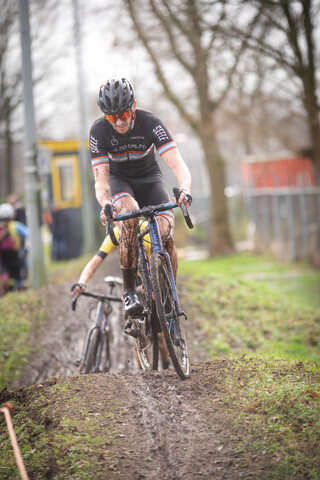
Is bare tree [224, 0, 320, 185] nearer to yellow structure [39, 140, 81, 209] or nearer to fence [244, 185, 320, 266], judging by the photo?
fence [244, 185, 320, 266]

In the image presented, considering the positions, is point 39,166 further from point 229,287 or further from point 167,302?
point 167,302

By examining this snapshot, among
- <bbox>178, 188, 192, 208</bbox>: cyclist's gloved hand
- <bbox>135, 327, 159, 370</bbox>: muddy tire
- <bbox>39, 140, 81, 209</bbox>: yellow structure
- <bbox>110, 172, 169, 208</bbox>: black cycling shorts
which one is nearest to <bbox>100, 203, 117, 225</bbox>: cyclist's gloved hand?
<bbox>110, 172, 169, 208</bbox>: black cycling shorts

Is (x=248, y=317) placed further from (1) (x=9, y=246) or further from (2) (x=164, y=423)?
(2) (x=164, y=423)

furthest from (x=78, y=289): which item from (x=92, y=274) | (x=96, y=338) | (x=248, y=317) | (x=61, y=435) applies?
(x=248, y=317)

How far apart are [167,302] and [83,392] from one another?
1.03m

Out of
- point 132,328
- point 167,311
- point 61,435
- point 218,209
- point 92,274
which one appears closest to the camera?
point 61,435

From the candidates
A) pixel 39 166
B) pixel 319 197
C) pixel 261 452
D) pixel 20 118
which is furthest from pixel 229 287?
pixel 20 118

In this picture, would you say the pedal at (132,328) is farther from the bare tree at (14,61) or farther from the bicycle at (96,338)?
the bare tree at (14,61)

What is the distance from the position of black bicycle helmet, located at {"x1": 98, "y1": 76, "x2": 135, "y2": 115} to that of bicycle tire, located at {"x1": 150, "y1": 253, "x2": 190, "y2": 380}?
127 centimetres

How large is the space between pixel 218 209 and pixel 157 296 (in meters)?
19.2

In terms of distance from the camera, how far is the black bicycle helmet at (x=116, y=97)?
605 cm

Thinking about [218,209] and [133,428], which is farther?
[218,209]

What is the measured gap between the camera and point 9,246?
1449 cm

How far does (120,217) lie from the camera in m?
5.93
